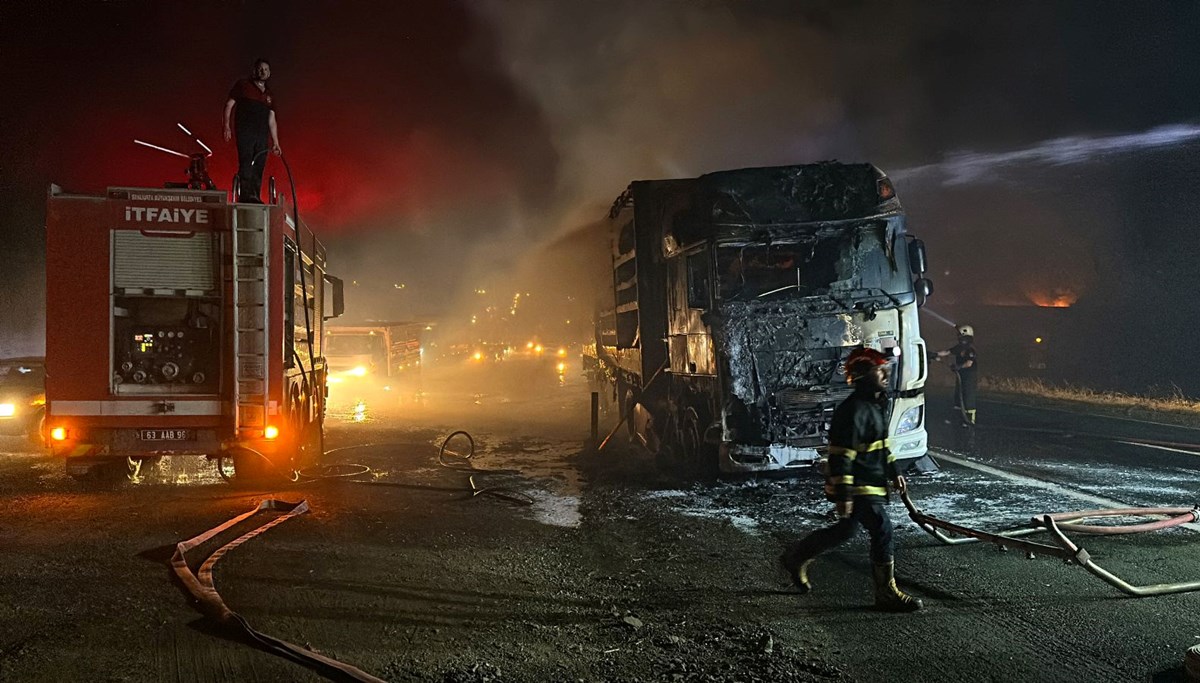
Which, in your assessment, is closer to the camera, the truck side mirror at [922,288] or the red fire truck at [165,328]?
the red fire truck at [165,328]

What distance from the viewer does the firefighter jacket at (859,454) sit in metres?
4.64

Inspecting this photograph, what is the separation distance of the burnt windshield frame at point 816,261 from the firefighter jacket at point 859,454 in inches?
140

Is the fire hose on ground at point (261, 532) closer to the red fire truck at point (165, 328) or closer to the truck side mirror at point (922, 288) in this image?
the red fire truck at point (165, 328)

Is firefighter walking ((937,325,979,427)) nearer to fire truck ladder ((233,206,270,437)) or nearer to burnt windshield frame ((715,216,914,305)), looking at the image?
burnt windshield frame ((715,216,914,305))

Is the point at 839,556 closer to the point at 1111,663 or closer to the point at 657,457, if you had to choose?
the point at 1111,663

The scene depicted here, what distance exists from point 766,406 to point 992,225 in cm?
3873

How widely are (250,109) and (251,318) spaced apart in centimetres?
279

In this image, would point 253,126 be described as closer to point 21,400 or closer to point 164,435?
point 164,435

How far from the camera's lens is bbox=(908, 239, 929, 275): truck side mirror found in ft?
26.8

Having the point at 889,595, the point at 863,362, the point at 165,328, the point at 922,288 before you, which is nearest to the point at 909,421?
the point at 922,288

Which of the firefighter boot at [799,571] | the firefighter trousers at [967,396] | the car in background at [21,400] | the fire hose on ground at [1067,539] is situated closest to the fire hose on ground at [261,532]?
the firefighter boot at [799,571]

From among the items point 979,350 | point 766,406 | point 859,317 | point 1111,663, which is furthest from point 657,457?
point 979,350

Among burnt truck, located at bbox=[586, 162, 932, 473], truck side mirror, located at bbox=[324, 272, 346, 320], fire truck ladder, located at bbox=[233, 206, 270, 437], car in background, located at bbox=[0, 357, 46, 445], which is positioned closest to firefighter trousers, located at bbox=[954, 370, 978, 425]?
burnt truck, located at bbox=[586, 162, 932, 473]

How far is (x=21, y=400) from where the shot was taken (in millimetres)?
12766
